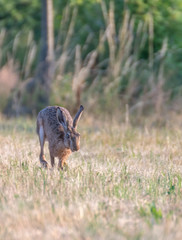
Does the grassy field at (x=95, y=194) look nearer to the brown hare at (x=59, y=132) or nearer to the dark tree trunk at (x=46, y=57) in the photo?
the brown hare at (x=59, y=132)

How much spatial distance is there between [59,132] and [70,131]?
525mm

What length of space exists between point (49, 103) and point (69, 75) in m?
0.98

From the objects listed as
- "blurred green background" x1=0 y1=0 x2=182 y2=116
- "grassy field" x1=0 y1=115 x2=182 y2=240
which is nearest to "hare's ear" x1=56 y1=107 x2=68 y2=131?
"grassy field" x1=0 y1=115 x2=182 y2=240

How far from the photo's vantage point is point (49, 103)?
44.7ft


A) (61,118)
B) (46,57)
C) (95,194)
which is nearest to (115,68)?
(46,57)

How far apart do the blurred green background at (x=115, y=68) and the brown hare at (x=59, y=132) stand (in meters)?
3.68

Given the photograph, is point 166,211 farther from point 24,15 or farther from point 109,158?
point 24,15

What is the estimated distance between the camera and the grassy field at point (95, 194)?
435 cm

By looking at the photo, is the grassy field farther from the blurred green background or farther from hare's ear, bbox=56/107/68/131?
the blurred green background

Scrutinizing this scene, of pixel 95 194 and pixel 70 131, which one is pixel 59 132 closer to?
pixel 70 131

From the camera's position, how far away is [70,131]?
23.2 feet

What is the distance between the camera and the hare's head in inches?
271

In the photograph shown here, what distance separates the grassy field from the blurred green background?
342 cm

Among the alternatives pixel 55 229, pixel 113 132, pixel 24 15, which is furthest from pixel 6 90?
pixel 55 229
